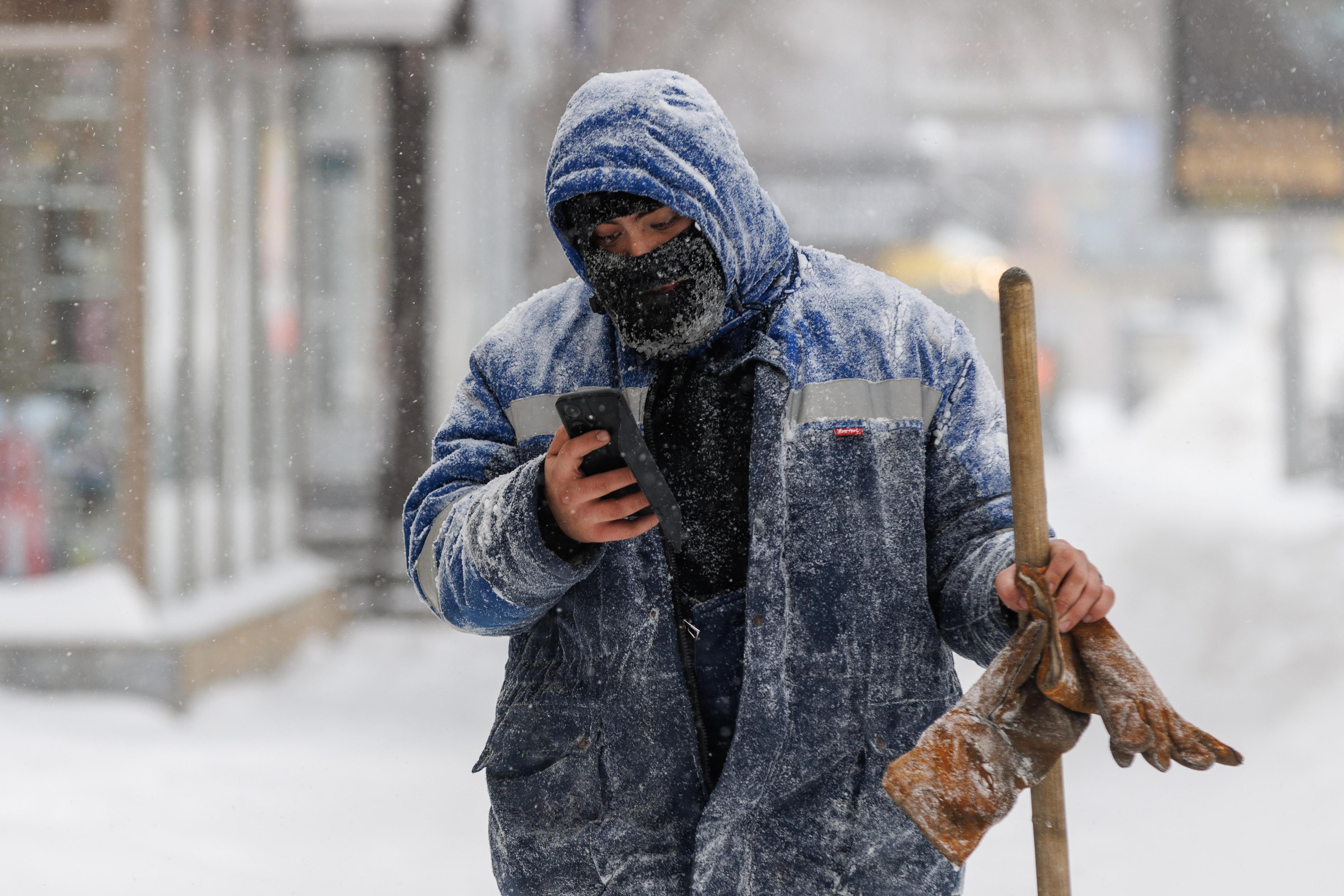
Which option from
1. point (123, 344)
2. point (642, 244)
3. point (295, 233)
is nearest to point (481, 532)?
point (642, 244)

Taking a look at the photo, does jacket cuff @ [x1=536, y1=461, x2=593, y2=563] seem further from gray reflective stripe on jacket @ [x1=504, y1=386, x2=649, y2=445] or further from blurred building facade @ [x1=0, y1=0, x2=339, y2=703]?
blurred building facade @ [x1=0, y1=0, x2=339, y2=703]

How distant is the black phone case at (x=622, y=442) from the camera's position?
1.47 metres

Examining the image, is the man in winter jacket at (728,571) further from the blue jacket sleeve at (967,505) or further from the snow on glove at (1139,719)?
the snow on glove at (1139,719)

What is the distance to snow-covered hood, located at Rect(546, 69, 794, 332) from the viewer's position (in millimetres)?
1700

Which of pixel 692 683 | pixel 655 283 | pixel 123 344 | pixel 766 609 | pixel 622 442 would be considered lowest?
pixel 692 683

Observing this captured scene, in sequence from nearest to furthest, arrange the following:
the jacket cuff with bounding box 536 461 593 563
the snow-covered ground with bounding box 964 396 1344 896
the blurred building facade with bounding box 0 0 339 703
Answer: the jacket cuff with bounding box 536 461 593 563 < the snow-covered ground with bounding box 964 396 1344 896 < the blurred building facade with bounding box 0 0 339 703

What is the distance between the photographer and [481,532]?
1.60 m

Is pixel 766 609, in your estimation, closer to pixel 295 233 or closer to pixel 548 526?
pixel 548 526

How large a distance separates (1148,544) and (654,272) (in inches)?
312

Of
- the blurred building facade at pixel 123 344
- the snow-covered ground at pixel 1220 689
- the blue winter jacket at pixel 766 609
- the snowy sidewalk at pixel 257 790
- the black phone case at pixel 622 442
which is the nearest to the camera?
the black phone case at pixel 622 442

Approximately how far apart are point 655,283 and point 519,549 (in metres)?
0.41

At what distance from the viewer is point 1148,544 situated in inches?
351

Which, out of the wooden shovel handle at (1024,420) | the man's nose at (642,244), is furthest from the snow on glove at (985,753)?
the man's nose at (642,244)

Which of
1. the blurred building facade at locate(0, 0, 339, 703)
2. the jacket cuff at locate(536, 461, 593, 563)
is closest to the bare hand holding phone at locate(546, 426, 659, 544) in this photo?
the jacket cuff at locate(536, 461, 593, 563)
